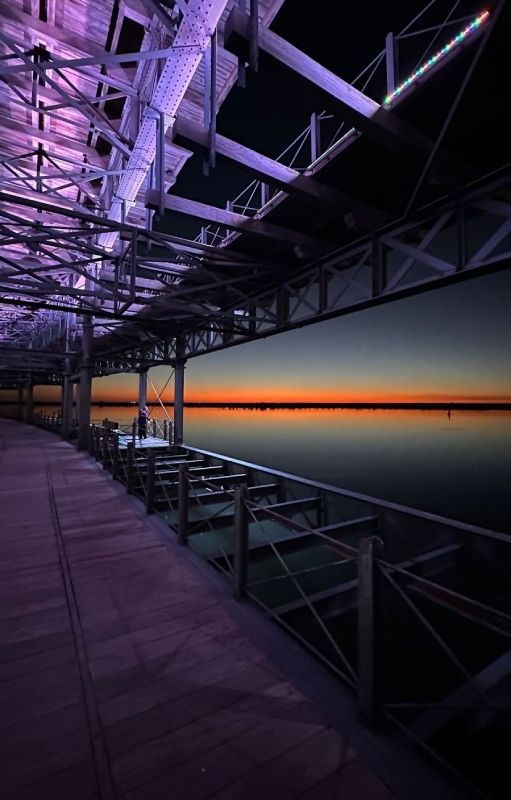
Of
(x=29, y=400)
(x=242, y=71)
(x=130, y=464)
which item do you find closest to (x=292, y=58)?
(x=242, y=71)

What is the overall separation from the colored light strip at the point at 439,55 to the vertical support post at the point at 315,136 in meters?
1.35

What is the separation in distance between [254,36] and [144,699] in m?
6.02

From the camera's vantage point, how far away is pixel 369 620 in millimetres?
2609

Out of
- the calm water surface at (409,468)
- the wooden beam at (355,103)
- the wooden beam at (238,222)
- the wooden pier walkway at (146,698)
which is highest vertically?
the wooden beam at (355,103)

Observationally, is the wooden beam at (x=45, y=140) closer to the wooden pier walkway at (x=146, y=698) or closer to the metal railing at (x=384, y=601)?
the metal railing at (x=384, y=601)

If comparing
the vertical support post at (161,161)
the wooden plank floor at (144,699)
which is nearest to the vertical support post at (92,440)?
the wooden plank floor at (144,699)

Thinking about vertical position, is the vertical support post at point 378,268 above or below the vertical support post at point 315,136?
below

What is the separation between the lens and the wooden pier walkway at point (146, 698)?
2098 millimetres

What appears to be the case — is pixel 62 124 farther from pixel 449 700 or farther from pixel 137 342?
pixel 449 700

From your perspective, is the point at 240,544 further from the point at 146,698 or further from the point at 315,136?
the point at 315,136

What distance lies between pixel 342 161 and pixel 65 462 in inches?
530

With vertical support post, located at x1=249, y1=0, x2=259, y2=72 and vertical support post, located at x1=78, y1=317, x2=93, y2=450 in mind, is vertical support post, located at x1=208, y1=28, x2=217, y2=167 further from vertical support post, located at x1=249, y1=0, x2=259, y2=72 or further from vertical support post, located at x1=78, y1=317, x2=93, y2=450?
vertical support post, located at x1=78, y1=317, x2=93, y2=450

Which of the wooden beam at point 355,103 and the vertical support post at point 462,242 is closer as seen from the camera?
the wooden beam at point 355,103

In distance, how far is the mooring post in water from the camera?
2.57 metres
